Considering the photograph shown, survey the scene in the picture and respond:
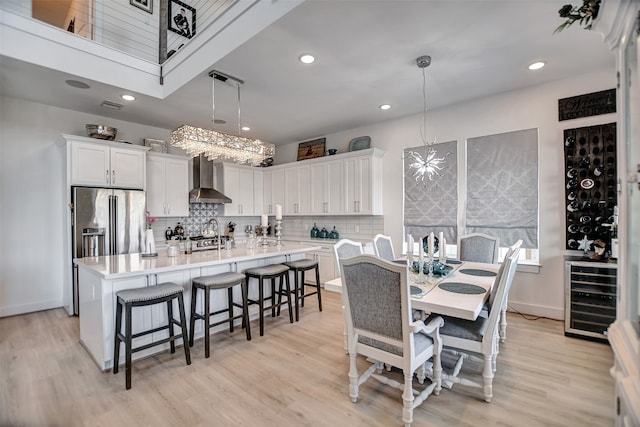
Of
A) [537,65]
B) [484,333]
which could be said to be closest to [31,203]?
[484,333]

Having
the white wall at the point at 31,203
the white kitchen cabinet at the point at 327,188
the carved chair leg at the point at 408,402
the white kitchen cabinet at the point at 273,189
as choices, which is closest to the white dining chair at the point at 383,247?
the carved chair leg at the point at 408,402

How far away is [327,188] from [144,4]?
4106mm

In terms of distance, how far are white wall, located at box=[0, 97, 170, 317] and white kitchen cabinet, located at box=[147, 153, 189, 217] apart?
3.50ft

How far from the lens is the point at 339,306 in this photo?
422 cm

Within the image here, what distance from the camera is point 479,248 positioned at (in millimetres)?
3471

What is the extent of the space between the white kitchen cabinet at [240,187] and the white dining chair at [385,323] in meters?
4.56

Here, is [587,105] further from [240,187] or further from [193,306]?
[240,187]

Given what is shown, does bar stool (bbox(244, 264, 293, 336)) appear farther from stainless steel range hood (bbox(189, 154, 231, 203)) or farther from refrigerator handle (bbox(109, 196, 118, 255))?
stainless steel range hood (bbox(189, 154, 231, 203))

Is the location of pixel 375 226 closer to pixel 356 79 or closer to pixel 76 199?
pixel 356 79

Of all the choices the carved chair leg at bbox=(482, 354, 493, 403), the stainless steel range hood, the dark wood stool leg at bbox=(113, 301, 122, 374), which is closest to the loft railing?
the stainless steel range hood

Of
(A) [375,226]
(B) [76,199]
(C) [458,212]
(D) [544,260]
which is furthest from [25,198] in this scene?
(D) [544,260]

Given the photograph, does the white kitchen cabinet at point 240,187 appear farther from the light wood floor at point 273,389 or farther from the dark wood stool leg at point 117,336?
the dark wood stool leg at point 117,336

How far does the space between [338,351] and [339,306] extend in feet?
4.59

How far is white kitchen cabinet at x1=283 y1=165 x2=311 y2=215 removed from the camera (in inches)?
226
